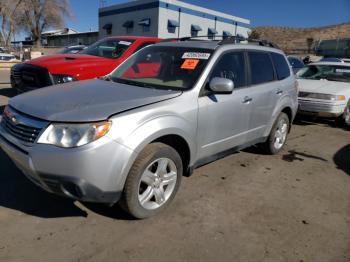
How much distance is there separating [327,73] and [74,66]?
6626mm

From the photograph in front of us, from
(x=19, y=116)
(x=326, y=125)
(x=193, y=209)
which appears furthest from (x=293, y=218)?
(x=326, y=125)

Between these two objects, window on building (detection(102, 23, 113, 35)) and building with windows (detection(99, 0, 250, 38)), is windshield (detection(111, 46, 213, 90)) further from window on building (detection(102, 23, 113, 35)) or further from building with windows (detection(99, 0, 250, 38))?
window on building (detection(102, 23, 113, 35))

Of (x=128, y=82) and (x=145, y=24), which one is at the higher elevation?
(x=145, y=24)

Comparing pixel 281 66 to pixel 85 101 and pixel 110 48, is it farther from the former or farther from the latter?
pixel 110 48

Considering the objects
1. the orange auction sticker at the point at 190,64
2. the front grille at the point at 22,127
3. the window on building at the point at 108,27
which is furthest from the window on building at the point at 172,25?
the front grille at the point at 22,127

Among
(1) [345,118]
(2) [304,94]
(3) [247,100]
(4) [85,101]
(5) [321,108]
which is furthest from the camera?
(1) [345,118]

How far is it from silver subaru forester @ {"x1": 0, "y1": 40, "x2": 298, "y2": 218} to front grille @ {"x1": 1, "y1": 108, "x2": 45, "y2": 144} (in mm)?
11

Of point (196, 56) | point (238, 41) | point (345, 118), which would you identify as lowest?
point (345, 118)

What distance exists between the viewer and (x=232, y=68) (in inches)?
176

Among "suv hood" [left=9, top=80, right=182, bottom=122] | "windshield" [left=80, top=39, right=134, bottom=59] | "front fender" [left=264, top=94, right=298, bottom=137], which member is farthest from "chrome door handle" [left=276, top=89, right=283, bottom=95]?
"windshield" [left=80, top=39, right=134, bottom=59]

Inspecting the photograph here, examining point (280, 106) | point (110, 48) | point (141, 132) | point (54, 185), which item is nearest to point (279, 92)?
point (280, 106)

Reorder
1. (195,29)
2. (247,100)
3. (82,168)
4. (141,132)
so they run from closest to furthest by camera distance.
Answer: (82,168)
(141,132)
(247,100)
(195,29)

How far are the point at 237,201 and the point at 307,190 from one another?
1083 mm

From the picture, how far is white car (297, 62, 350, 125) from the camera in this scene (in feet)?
26.8
